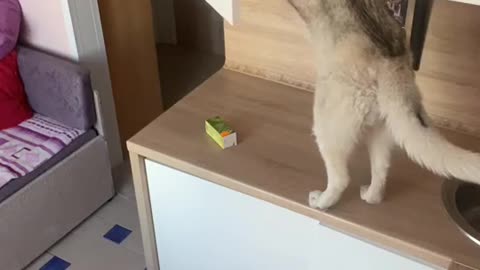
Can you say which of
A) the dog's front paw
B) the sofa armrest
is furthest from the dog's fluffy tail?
the sofa armrest

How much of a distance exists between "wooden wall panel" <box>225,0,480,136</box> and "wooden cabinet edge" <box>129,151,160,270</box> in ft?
1.13

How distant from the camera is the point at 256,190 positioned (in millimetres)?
1195

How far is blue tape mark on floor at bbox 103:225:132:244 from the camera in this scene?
1.89m

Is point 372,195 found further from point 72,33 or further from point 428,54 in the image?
point 72,33

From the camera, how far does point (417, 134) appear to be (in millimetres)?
979

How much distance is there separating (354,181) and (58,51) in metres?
1.08

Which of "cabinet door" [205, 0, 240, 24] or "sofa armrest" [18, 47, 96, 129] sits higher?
"cabinet door" [205, 0, 240, 24]

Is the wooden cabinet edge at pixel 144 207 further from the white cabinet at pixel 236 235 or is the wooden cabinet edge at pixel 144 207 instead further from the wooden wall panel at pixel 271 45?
the wooden wall panel at pixel 271 45

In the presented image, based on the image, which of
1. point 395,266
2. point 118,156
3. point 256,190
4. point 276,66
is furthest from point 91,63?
point 395,266

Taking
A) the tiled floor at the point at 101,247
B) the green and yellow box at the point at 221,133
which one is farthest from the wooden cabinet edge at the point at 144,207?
the tiled floor at the point at 101,247

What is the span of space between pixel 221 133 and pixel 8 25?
0.90 m

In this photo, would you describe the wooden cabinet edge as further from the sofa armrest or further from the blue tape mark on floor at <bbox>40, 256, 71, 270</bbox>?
the sofa armrest

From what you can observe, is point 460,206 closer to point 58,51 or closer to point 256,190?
point 256,190

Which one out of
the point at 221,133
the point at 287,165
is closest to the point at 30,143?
the point at 221,133
